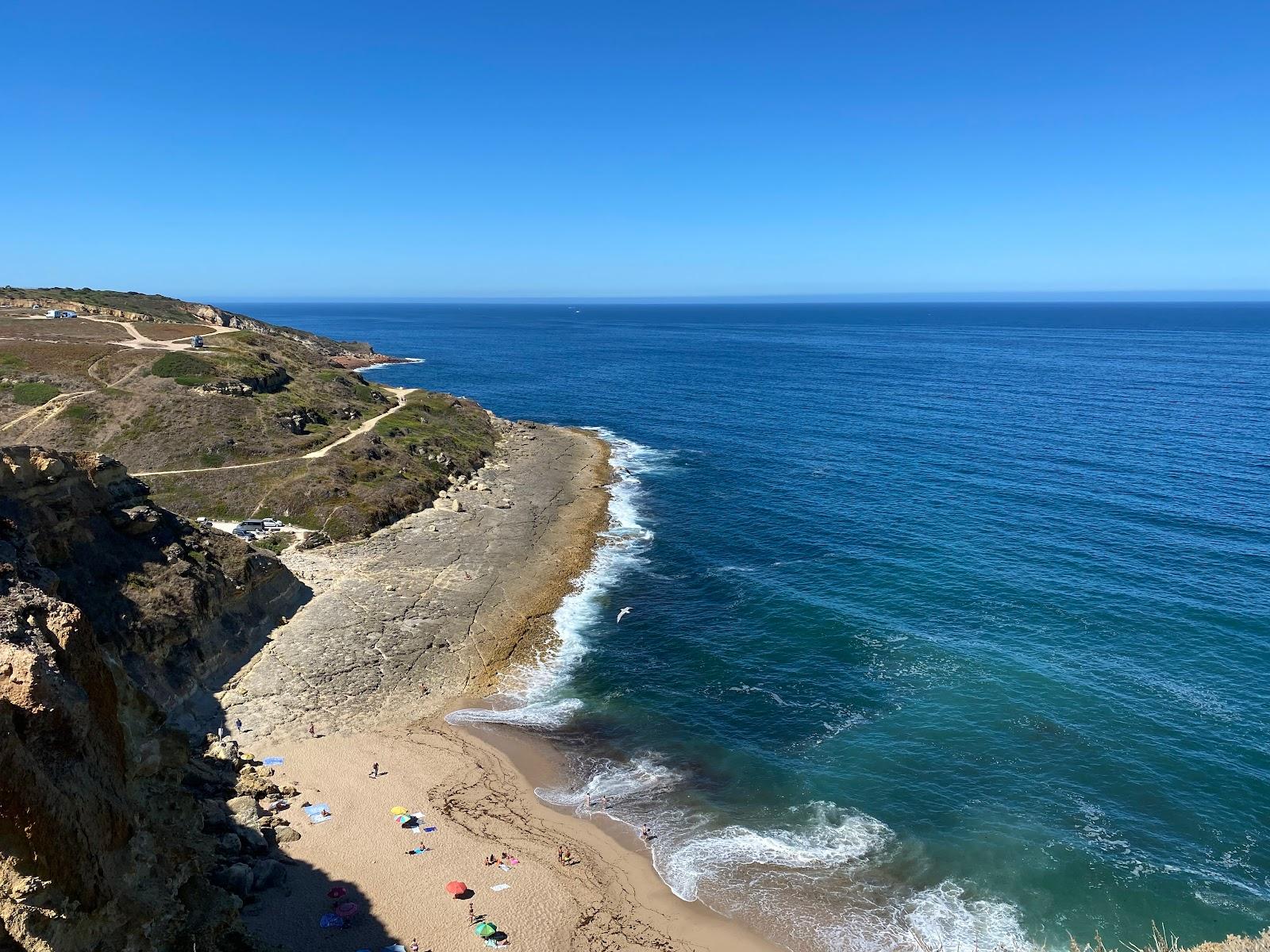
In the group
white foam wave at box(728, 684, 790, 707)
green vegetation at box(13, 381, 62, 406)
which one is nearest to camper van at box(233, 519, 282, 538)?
green vegetation at box(13, 381, 62, 406)

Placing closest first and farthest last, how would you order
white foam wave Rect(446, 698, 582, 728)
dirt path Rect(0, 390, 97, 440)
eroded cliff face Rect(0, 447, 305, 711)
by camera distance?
eroded cliff face Rect(0, 447, 305, 711), white foam wave Rect(446, 698, 582, 728), dirt path Rect(0, 390, 97, 440)

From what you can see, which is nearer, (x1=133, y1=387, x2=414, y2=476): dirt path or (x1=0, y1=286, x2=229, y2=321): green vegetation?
(x1=133, y1=387, x2=414, y2=476): dirt path

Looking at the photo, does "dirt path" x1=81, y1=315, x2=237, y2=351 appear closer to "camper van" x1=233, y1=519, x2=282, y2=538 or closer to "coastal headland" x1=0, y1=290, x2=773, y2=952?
"coastal headland" x1=0, y1=290, x2=773, y2=952

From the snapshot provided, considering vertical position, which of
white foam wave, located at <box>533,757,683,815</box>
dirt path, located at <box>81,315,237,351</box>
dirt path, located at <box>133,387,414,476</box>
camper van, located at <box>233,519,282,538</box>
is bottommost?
white foam wave, located at <box>533,757,683,815</box>

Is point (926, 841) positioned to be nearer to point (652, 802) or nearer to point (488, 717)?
point (652, 802)

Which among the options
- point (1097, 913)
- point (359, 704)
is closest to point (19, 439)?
point (359, 704)

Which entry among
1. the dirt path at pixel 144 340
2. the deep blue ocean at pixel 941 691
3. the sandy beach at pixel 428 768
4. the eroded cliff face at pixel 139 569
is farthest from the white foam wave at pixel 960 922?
the dirt path at pixel 144 340
